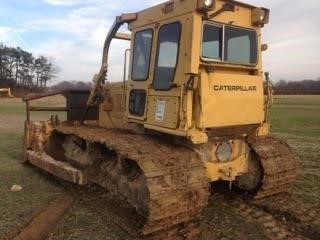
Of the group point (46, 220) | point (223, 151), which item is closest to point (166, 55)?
point (223, 151)

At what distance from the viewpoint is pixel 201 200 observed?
625cm

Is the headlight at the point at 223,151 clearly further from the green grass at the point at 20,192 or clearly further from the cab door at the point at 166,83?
the green grass at the point at 20,192

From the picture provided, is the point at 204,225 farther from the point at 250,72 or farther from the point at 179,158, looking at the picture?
the point at 250,72

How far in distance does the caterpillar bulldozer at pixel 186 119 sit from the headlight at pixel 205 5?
1 centimetres

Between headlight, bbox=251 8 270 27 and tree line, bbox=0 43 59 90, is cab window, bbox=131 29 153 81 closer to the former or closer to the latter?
headlight, bbox=251 8 270 27

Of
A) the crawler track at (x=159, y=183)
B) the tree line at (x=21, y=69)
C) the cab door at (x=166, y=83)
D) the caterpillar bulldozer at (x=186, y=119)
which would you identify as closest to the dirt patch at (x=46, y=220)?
the caterpillar bulldozer at (x=186, y=119)

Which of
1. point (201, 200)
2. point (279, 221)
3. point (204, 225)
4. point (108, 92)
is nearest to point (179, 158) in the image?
point (201, 200)

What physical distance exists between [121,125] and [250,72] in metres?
2.61

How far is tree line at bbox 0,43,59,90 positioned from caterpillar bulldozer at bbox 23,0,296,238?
77.9 m

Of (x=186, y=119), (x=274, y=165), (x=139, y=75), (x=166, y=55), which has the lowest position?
(x=274, y=165)

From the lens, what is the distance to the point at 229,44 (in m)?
7.04

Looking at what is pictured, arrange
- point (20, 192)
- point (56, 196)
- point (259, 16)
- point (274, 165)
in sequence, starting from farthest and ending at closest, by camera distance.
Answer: point (20, 192) → point (56, 196) → point (274, 165) → point (259, 16)

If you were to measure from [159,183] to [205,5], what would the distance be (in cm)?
253

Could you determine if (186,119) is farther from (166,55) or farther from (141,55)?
(141,55)
